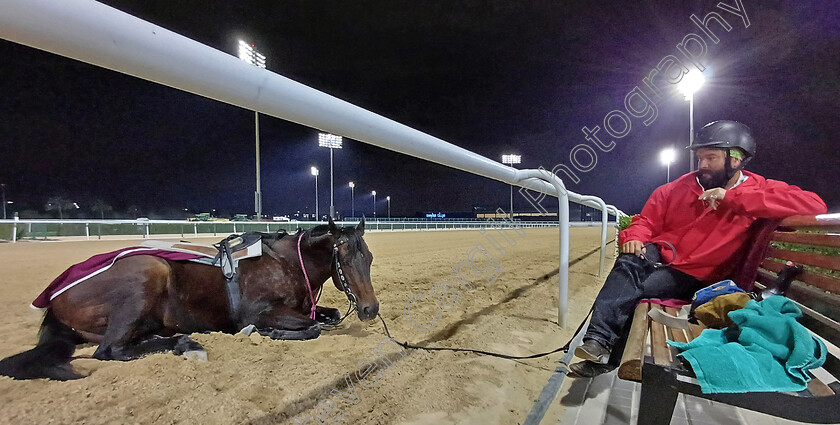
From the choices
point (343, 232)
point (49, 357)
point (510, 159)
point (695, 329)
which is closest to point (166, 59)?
point (343, 232)

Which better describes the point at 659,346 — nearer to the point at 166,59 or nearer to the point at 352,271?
the point at 352,271

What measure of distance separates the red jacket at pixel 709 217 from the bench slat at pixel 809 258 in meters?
0.19

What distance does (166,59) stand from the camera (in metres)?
0.93

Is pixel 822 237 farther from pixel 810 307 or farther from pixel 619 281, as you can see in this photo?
pixel 619 281

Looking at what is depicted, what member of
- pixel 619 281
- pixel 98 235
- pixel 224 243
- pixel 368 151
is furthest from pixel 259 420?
pixel 368 151

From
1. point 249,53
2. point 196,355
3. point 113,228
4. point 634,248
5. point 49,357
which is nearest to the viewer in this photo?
point 49,357

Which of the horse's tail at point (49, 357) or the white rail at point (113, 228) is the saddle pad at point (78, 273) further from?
the white rail at point (113, 228)

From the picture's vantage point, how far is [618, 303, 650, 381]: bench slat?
1195 mm

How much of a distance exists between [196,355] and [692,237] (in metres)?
3.01

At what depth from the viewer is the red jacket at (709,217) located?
5.45ft

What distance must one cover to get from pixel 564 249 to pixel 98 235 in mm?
13975

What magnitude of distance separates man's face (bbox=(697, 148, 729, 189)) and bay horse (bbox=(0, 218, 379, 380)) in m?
2.30

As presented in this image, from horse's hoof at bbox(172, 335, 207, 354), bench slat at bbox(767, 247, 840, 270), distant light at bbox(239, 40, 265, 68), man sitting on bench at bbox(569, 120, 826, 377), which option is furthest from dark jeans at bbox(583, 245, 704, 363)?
distant light at bbox(239, 40, 265, 68)

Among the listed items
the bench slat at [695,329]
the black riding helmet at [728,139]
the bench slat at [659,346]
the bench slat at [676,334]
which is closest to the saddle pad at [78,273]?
the bench slat at [659,346]
